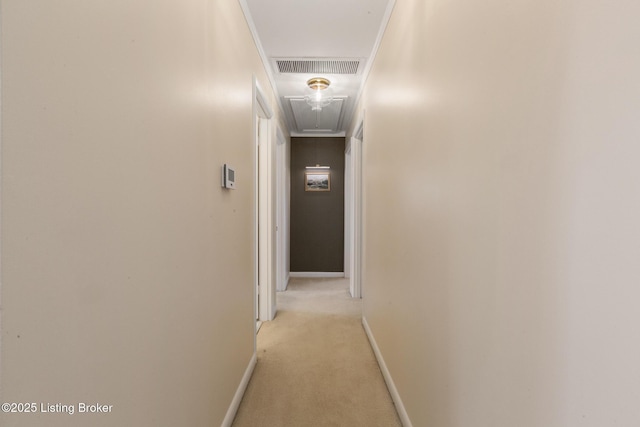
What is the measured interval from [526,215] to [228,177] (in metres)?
1.32

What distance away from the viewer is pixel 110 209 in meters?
0.74

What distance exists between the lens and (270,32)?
2.44 m

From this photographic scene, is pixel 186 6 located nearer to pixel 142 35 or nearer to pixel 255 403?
pixel 142 35

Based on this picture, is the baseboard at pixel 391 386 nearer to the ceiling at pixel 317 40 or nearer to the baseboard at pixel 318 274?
the ceiling at pixel 317 40

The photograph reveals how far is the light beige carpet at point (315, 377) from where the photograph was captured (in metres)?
1.83

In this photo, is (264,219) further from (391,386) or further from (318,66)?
(391,386)

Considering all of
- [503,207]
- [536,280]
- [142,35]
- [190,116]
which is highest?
[142,35]

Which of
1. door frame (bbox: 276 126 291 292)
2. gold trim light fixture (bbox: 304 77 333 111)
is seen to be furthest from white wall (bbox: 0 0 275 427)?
door frame (bbox: 276 126 291 292)

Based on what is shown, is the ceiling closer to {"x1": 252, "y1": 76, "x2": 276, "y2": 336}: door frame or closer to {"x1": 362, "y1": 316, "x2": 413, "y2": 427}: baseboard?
{"x1": 252, "y1": 76, "x2": 276, "y2": 336}: door frame

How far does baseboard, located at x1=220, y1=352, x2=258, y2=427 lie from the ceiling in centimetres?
233

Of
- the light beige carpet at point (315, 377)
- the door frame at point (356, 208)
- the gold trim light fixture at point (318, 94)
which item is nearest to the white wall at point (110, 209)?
the light beige carpet at point (315, 377)

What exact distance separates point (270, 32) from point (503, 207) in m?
2.24

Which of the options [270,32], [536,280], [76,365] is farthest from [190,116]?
[270,32]

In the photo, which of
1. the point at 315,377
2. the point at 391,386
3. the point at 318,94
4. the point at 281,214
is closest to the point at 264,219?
the point at 281,214
